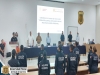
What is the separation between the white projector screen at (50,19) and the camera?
1224 cm

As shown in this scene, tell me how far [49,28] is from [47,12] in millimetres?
1396

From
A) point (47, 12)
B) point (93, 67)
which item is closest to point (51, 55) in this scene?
point (47, 12)

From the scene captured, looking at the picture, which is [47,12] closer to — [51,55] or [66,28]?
[66,28]

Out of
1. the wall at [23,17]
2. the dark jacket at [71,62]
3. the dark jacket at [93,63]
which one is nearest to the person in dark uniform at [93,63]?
the dark jacket at [93,63]

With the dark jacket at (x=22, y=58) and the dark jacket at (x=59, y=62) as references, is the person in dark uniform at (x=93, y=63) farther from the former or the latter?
the dark jacket at (x=22, y=58)

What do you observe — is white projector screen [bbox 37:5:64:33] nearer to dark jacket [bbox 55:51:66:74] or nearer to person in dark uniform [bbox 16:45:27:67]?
person in dark uniform [bbox 16:45:27:67]

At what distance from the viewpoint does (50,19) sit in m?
12.6

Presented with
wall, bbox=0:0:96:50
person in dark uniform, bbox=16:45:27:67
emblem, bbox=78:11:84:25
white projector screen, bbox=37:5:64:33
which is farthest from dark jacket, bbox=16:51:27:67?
emblem, bbox=78:11:84:25

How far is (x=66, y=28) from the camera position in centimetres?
1355

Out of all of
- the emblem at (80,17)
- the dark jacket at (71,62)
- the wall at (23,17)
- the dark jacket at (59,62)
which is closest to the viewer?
the dark jacket at (59,62)

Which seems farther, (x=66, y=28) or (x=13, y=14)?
(x=66, y=28)

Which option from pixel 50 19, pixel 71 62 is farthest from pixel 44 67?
pixel 50 19

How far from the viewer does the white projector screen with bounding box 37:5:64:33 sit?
40.2 feet

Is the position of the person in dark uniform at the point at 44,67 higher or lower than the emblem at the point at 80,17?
lower
